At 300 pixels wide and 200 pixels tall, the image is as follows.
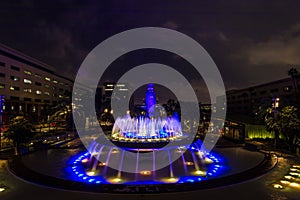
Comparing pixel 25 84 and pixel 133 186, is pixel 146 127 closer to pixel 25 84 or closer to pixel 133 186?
pixel 133 186

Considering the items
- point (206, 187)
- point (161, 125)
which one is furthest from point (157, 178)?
point (161, 125)

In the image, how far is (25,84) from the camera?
68938 mm

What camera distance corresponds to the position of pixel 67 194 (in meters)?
10.6

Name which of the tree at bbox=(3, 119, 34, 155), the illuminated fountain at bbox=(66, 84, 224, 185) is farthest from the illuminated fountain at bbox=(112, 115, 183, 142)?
the tree at bbox=(3, 119, 34, 155)

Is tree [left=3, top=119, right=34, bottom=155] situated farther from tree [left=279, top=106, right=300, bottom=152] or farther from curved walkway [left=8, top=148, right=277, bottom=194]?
tree [left=279, top=106, right=300, bottom=152]

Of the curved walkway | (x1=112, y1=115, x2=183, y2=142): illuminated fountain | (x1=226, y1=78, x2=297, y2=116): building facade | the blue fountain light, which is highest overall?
(x1=226, y1=78, x2=297, y2=116): building facade

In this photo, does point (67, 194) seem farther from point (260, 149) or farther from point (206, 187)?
point (260, 149)

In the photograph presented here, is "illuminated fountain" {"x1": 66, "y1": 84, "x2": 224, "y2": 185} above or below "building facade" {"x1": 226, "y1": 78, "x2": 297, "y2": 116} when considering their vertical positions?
below

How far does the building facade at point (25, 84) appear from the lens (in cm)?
5926

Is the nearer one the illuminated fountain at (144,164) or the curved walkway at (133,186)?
the curved walkway at (133,186)

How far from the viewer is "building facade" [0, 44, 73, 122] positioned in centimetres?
5926

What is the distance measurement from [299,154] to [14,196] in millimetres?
24608

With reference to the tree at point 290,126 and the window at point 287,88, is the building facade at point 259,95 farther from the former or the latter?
the tree at point 290,126

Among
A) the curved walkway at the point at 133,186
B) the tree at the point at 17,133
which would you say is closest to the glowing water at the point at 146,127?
the tree at the point at 17,133
